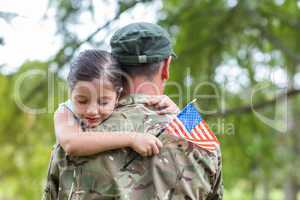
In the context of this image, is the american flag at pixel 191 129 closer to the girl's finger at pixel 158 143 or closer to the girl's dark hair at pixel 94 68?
the girl's finger at pixel 158 143

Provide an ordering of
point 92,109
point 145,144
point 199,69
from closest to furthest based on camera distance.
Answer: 1. point 145,144
2. point 92,109
3. point 199,69

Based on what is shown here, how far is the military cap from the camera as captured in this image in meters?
2.30

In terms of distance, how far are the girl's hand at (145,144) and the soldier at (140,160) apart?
36 millimetres

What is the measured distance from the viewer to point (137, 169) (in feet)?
7.25

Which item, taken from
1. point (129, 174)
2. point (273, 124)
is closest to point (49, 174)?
point (129, 174)

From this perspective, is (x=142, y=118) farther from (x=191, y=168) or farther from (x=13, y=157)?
(x=13, y=157)

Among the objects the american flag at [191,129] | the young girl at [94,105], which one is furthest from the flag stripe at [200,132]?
the young girl at [94,105]

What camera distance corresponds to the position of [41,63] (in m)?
6.27

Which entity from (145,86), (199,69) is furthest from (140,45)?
(199,69)

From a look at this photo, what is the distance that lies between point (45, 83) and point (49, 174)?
3901 millimetres

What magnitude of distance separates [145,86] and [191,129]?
0.77ft

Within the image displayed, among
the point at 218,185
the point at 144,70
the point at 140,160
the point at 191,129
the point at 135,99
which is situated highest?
the point at 144,70

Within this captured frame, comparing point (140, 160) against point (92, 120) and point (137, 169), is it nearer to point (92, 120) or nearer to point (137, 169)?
point (137, 169)

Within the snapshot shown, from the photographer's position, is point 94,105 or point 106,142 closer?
point 106,142
